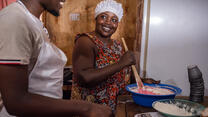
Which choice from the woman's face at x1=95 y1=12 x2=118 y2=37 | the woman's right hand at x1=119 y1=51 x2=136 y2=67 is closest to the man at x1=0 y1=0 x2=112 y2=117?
the woman's right hand at x1=119 y1=51 x2=136 y2=67

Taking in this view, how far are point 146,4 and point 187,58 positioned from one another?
1.20 metres

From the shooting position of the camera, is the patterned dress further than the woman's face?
No

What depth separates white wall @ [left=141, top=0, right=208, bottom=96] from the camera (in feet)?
10.1

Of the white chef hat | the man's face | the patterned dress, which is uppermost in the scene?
the white chef hat

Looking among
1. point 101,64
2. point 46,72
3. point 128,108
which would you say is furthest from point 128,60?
point 46,72

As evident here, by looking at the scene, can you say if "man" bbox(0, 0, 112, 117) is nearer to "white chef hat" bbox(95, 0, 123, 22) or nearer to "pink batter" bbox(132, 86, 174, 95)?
"pink batter" bbox(132, 86, 174, 95)

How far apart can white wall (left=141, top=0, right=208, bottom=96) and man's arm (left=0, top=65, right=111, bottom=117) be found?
8.79ft

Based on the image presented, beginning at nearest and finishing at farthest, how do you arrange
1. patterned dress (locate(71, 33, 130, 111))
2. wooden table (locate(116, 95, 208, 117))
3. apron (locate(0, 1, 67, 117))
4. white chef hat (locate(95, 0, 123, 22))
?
apron (locate(0, 1, 67, 117))
wooden table (locate(116, 95, 208, 117))
patterned dress (locate(71, 33, 130, 111))
white chef hat (locate(95, 0, 123, 22))

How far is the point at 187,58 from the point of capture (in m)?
3.15

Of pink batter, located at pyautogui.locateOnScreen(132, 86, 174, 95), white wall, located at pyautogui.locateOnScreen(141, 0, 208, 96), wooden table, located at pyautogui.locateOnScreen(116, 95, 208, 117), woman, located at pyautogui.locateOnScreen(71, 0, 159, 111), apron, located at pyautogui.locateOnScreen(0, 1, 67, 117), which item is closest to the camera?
apron, located at pyautogui.locateOnScreen(0, 1, 67, 117)

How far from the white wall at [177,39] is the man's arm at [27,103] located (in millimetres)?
2679

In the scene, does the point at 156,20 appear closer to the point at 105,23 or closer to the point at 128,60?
the point at 105,23

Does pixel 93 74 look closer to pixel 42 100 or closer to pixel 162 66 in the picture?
pixel 42 100

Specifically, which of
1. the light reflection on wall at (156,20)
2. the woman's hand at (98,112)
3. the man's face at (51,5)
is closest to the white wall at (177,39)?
the light reflection on wall at (156,20)
